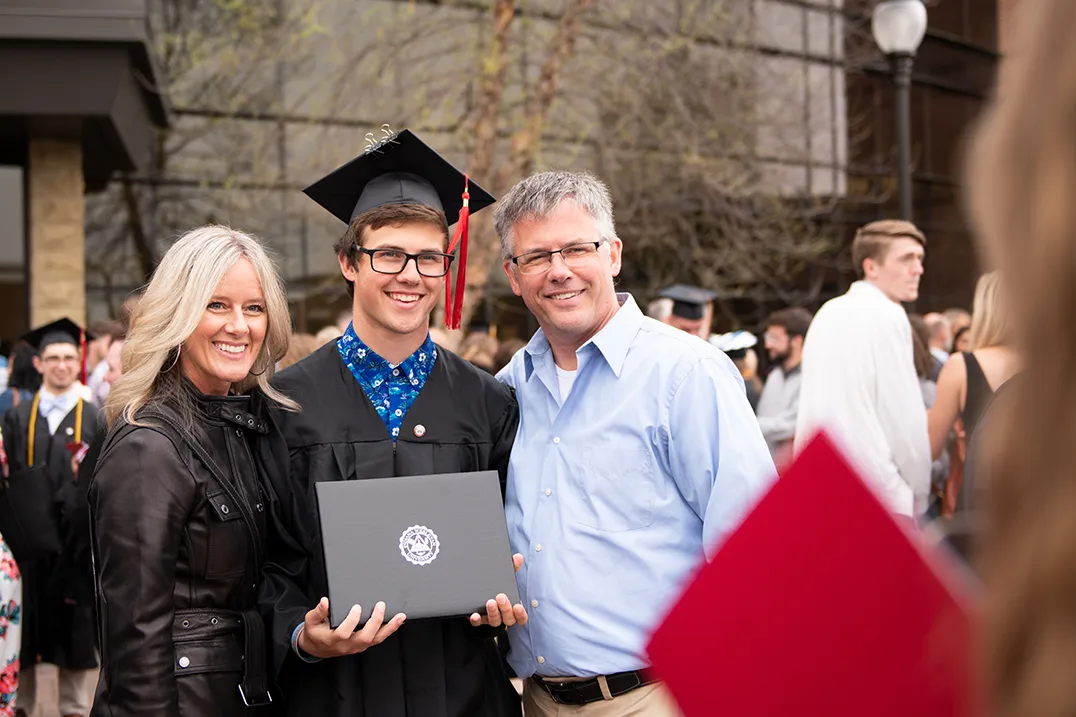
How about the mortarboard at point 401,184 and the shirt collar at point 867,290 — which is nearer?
the mortarboard at point 401,184

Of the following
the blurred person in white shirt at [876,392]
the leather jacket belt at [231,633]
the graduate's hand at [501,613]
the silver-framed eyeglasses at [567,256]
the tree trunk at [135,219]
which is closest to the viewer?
the graduate's hand at [501,613]

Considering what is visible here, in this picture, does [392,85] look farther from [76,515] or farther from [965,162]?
[965,162]

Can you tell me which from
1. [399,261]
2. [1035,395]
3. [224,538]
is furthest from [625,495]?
[1035,395]

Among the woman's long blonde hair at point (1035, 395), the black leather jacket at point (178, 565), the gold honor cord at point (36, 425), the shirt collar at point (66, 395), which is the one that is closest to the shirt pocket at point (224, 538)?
the black leather jacket at point (178, 565)

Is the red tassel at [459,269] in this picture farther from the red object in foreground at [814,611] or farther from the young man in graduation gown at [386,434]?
the red object in foreground at [814,611]

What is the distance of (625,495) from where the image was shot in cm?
280

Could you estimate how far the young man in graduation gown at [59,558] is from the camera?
6391 mm

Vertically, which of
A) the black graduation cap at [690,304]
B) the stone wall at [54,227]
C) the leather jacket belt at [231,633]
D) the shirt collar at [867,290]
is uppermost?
the stone wall at [54,227]

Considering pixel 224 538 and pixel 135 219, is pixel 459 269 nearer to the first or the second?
pixel 224 538

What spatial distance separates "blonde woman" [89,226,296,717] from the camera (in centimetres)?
257

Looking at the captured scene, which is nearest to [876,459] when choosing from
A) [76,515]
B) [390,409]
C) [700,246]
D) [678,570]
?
[678,570]

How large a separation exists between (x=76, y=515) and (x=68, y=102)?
5.93 metres

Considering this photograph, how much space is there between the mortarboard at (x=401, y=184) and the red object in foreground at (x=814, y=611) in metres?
2.23

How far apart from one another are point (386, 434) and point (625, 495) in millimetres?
681
